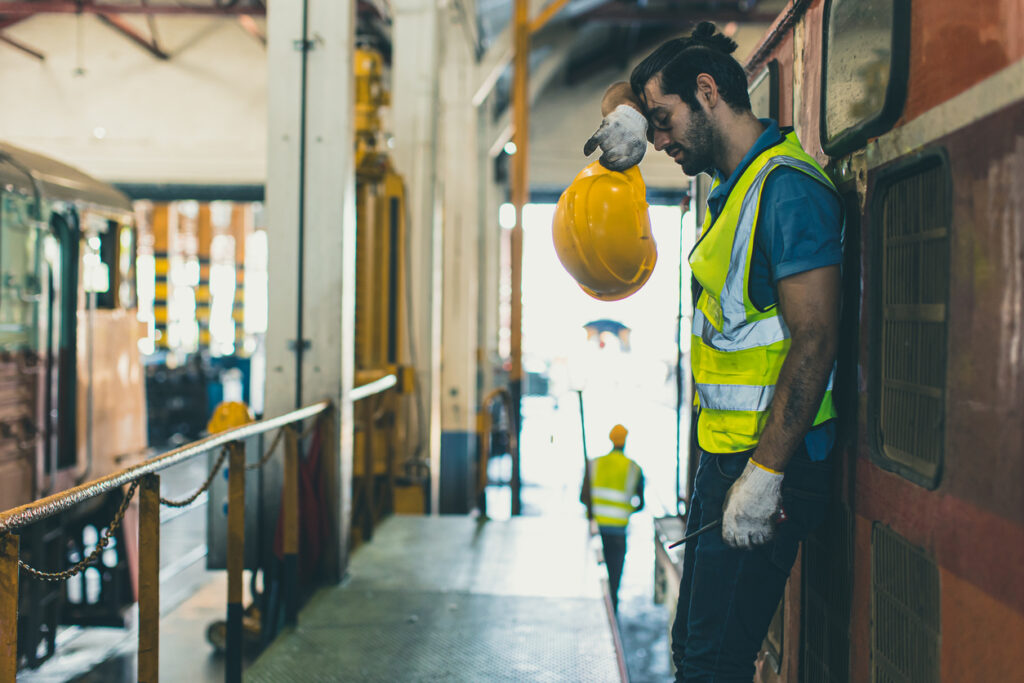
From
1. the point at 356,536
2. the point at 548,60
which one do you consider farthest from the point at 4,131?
the point at 356,536

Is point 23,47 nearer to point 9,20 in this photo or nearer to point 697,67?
point 9,20

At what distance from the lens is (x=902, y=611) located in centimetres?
170

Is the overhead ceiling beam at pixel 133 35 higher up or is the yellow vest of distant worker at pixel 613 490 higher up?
the overhead ceiling beam at pixel 133 35

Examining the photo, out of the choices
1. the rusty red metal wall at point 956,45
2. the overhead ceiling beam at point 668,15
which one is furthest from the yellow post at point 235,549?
the overhead ceiling beam at point 668,15

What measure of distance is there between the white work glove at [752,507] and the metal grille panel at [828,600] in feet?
0.96

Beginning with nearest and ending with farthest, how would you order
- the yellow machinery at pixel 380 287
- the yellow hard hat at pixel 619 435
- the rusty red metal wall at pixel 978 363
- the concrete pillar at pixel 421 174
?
the rusty red metal wall at pixel 978 363, the yellow hard hat at pixel 619 435, the yellow machinery at pixel 380 287, the concrete pillar at pixel 421 174

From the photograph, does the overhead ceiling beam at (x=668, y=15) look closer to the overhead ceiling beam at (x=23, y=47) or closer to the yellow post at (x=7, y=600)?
the overhead ceiling beam at (x=23, y=47)

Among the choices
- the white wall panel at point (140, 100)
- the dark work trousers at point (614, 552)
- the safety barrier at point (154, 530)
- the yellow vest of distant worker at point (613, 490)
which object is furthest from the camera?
the white wall panel at point (140, 100)

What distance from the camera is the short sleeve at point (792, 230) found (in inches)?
70.4

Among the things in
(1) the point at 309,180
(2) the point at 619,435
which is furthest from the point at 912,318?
(2) the point at 619,435

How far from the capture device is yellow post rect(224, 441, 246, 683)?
3389 mm

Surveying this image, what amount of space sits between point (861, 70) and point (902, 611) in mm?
1290

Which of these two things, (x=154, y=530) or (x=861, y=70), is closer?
(x=861, y=70)

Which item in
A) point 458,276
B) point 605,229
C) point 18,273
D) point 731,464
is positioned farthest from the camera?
point 458,276
